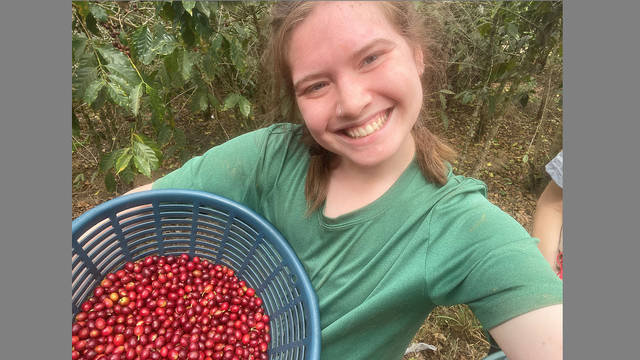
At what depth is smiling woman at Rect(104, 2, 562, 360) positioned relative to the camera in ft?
2.59

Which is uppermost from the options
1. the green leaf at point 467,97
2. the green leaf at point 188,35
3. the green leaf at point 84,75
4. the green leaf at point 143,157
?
the green leaf at point 188,35

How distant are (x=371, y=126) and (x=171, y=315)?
3.55 feet

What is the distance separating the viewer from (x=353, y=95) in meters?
0.82

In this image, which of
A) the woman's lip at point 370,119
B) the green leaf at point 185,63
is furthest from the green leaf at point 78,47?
the woman's lip at point 370,119

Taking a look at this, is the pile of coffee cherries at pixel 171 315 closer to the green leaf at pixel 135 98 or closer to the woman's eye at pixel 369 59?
the green leaf at pixel 135 98

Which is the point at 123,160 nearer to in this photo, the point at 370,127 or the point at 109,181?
the point at 109,181

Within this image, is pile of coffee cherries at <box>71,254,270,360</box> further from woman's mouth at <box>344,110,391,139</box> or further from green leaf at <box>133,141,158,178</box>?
woman's mouth at <box>344,110,391,139</box>

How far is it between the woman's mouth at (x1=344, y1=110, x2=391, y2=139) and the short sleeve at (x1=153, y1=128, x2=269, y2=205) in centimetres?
45

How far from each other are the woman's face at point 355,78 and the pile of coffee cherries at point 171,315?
2.65ft

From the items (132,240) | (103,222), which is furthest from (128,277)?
(103,222)

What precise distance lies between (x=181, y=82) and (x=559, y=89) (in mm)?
1913

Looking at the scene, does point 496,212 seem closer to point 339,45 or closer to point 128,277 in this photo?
point 339,45

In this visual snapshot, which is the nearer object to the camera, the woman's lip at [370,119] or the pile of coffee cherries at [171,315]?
the woman's lip at [370,119]

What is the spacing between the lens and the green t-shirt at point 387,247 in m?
0.80
